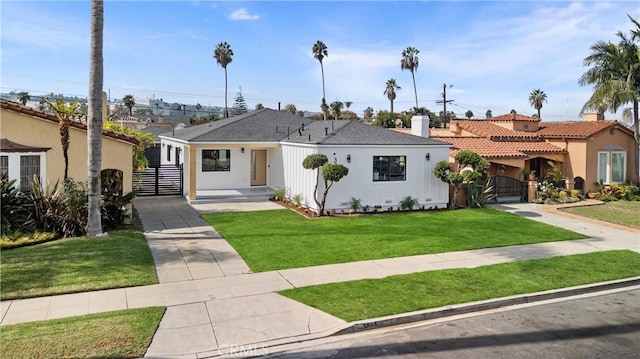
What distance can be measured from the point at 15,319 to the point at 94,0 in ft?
28.5

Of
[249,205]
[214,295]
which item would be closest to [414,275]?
[214,295]

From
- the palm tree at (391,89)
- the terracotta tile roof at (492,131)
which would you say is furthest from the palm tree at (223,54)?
the terracotta tile roof at (492,131)

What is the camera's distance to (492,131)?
27.1 m

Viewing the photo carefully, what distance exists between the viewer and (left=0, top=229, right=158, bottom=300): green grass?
353 inches

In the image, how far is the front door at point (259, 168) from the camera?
2483cm

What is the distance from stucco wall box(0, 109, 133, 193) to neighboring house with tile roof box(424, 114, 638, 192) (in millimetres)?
15245

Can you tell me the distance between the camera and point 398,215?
717 inches

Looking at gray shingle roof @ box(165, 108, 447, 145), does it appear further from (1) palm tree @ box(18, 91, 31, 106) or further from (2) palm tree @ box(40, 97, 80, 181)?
(1) palm tree @ box(18, 91, 31, 106)

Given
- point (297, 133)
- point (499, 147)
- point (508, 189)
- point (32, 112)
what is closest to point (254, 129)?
point (297, 133)

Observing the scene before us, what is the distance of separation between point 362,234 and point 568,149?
54.8ft

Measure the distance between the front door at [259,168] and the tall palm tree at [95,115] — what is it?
12087 mm

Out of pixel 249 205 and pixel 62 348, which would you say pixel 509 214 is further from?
pixel 62 348

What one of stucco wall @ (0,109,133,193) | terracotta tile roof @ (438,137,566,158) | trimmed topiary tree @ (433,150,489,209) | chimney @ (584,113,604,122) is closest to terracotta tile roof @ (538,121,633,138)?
terracotta tile roof @ (438,137,566,158)

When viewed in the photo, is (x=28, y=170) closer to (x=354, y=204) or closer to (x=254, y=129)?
(x=354, y=204)
